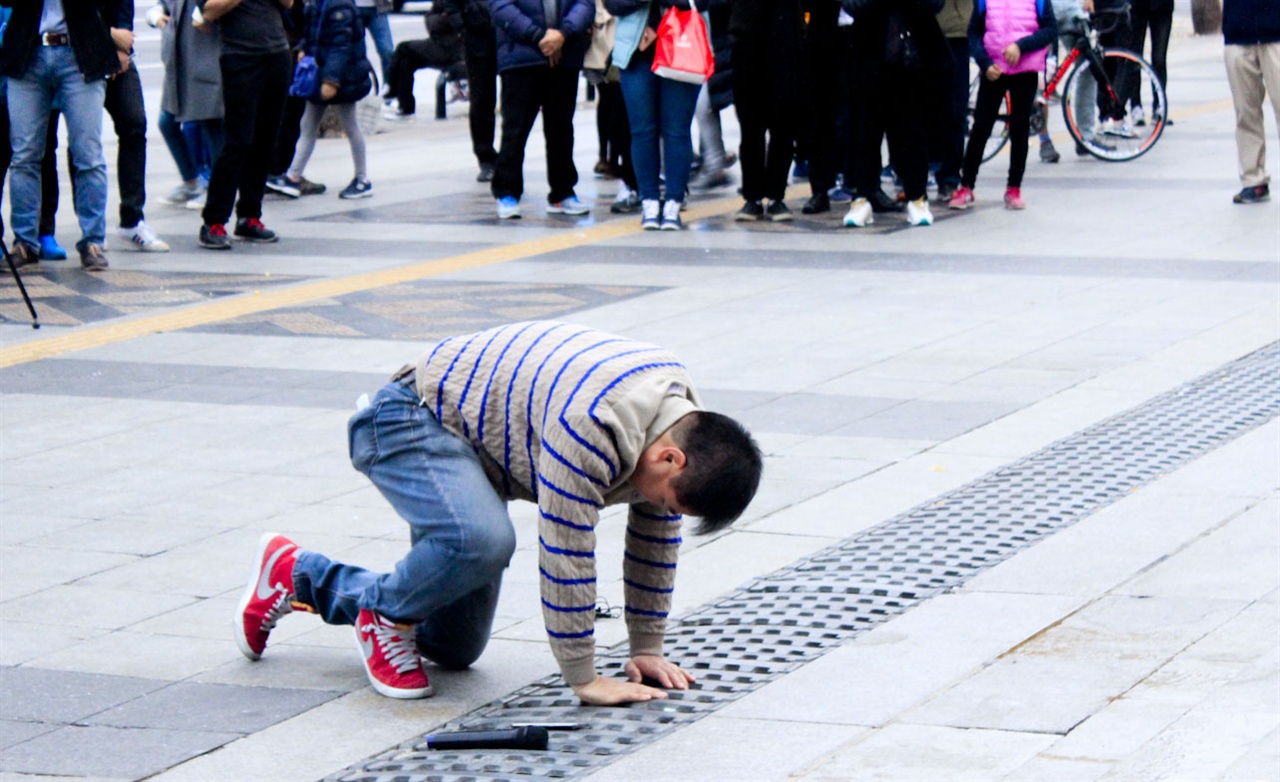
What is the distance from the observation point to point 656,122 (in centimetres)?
1083

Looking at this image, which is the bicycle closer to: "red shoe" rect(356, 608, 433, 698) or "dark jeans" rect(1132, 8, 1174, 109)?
"dark jeans" rect(1132, 8, 1174, 109)

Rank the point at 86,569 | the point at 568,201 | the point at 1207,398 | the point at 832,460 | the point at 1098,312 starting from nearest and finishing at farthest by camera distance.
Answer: the point at 86,569, the point at 832,460, the point at 1207,398, the point at 1098,312, the point at 568,201

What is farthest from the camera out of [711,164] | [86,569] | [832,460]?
[711,164]

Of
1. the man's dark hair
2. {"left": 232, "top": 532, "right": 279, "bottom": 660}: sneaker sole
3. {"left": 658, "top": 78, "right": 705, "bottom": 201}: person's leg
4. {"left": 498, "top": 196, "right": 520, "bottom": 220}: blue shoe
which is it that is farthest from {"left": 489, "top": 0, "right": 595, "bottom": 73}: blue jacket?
the man's dark hair

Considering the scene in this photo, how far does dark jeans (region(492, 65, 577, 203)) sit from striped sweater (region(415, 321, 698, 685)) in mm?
7393

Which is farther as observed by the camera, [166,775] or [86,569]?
[86,569]

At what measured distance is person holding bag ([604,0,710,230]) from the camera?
34.3 ft

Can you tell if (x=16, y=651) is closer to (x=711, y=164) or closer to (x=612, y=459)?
(x=612, y=459)

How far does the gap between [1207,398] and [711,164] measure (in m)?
6.77

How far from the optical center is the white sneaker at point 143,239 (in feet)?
34.6

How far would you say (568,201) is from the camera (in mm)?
11703

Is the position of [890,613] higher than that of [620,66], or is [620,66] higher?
[620,66]

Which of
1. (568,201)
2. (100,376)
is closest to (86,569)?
(100,376)

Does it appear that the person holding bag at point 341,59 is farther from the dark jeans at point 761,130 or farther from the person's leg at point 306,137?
the dark jeans at point 761,130
